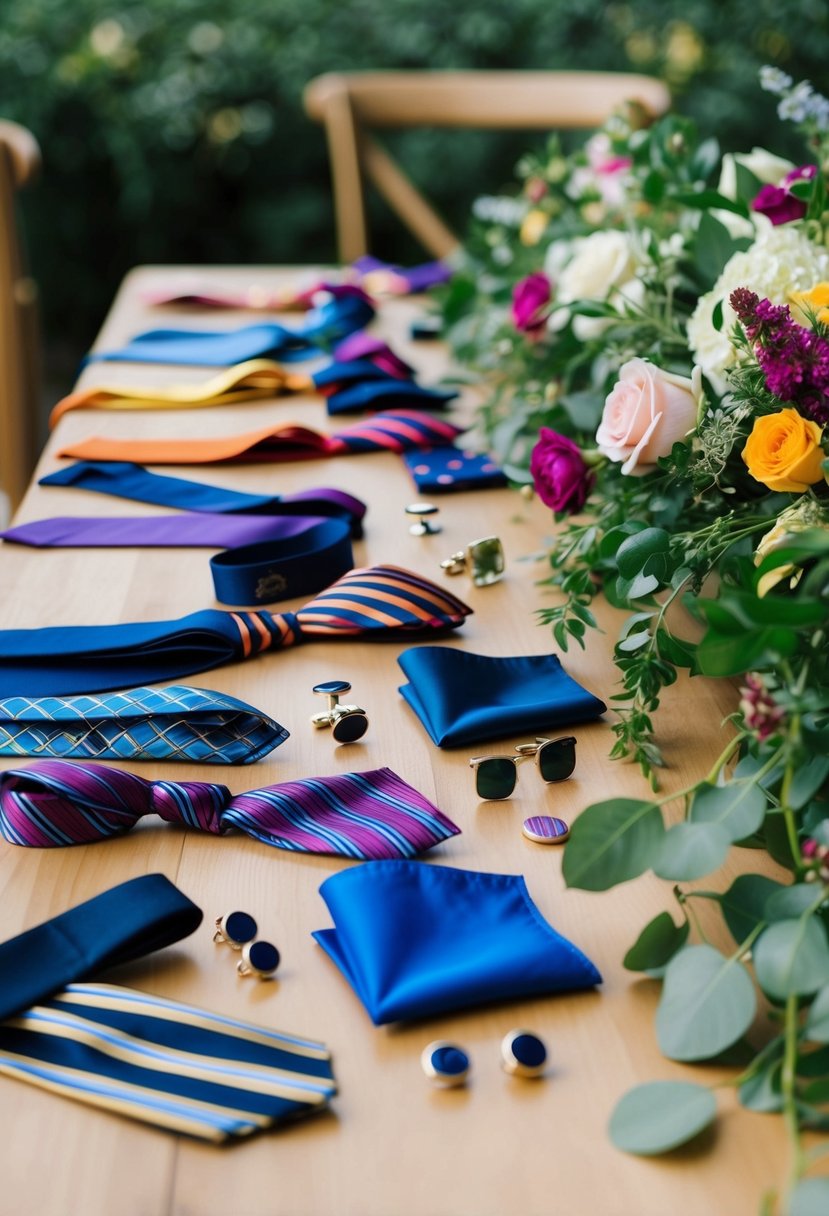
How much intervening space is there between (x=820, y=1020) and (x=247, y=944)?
308mm

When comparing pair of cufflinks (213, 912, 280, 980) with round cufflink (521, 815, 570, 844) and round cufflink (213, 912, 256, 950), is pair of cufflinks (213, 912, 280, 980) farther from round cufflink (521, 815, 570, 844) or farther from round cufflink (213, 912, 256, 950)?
round cufflink (521, 815, 570, 844)

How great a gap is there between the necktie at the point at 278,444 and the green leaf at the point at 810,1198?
1173 millimetres

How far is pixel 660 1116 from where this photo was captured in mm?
598

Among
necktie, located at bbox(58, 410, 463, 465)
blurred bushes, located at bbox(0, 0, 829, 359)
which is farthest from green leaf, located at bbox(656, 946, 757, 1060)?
blurred bushes, located at bbox(0, 0, 829, 359)

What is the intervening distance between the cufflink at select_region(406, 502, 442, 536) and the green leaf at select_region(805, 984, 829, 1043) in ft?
2.70

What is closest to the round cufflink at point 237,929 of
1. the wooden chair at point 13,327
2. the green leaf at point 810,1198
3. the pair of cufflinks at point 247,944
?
the pair of cufflinks at point 247,944

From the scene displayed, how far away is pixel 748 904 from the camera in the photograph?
0.70 m

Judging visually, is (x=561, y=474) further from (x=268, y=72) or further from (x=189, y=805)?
(x=268, y=72)

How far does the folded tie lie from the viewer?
1960mm

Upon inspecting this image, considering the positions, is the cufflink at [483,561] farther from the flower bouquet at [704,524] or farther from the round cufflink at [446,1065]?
the round cufflink at [446,1065]

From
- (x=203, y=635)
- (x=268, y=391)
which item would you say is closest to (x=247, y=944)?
(x=203, y=635)

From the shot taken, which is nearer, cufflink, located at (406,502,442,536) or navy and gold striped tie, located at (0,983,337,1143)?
navy and gold striped tie, located at (0,983,337,1143)

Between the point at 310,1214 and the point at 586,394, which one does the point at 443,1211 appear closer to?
the point at 310,1214

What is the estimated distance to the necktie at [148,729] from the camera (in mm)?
934
